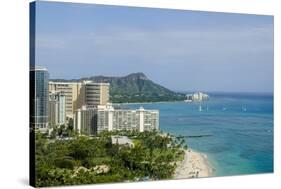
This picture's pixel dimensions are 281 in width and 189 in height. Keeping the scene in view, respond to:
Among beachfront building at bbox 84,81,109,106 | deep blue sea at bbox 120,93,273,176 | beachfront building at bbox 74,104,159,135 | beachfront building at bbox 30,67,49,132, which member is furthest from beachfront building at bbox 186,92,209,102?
beachfront building at bbox 30,67,49,132

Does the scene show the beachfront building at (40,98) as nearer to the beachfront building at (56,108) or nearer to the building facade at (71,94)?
the beachfront building at (56,108)

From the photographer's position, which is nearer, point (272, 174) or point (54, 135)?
point (54, 135)

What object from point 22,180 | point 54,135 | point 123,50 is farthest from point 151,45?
point 22,180

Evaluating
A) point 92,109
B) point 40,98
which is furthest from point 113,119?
point 40,98

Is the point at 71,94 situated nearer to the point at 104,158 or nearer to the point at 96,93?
the point at 96,93

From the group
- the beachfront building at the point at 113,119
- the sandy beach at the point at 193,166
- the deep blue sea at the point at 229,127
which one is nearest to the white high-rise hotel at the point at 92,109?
the beachfront building at the point at 113,119

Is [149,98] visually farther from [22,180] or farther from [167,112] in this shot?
[22,180]
